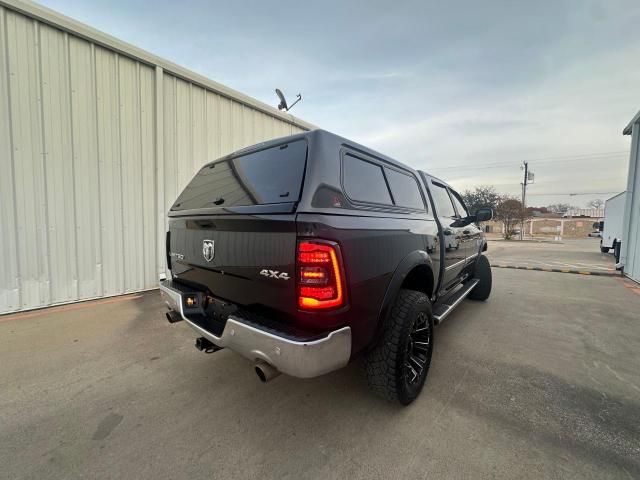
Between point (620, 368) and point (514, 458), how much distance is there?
6.67 ft

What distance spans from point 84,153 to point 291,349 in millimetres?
4884

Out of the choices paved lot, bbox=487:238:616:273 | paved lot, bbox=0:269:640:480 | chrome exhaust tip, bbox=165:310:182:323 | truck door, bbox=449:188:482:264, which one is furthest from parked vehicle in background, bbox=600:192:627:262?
chrome exhaust tip, bbox=165:310:182:323

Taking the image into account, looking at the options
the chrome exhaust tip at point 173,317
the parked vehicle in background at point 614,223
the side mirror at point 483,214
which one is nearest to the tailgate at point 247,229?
the chrome exhaust tip at point 173,317

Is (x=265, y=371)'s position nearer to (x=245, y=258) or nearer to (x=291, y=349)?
(x=291, y=349)

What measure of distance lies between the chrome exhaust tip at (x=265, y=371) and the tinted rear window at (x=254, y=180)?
0.93 m

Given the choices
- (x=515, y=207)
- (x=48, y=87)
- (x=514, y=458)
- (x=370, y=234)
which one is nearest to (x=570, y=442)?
(x=514, y=458)

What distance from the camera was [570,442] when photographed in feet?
5.78

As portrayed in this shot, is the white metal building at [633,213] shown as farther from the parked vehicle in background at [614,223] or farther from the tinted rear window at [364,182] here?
the tinted rear window at [364,182]

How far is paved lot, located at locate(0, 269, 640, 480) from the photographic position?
159cm

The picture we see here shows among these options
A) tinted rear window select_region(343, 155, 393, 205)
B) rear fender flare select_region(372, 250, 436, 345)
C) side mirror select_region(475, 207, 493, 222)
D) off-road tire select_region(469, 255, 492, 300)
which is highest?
tinted rear window select_region(343, 155, 393, 205)

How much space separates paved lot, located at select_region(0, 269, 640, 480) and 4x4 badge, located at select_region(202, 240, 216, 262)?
1092 millimetres

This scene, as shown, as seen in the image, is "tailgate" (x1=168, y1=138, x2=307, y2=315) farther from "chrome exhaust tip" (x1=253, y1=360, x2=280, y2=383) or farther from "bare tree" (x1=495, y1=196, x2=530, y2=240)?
"bare tree" (x1=495, y1=196, x2=530, y2=240)

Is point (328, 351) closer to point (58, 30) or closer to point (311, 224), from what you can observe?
point (311, 224)

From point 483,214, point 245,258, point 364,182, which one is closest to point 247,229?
point 245,258
